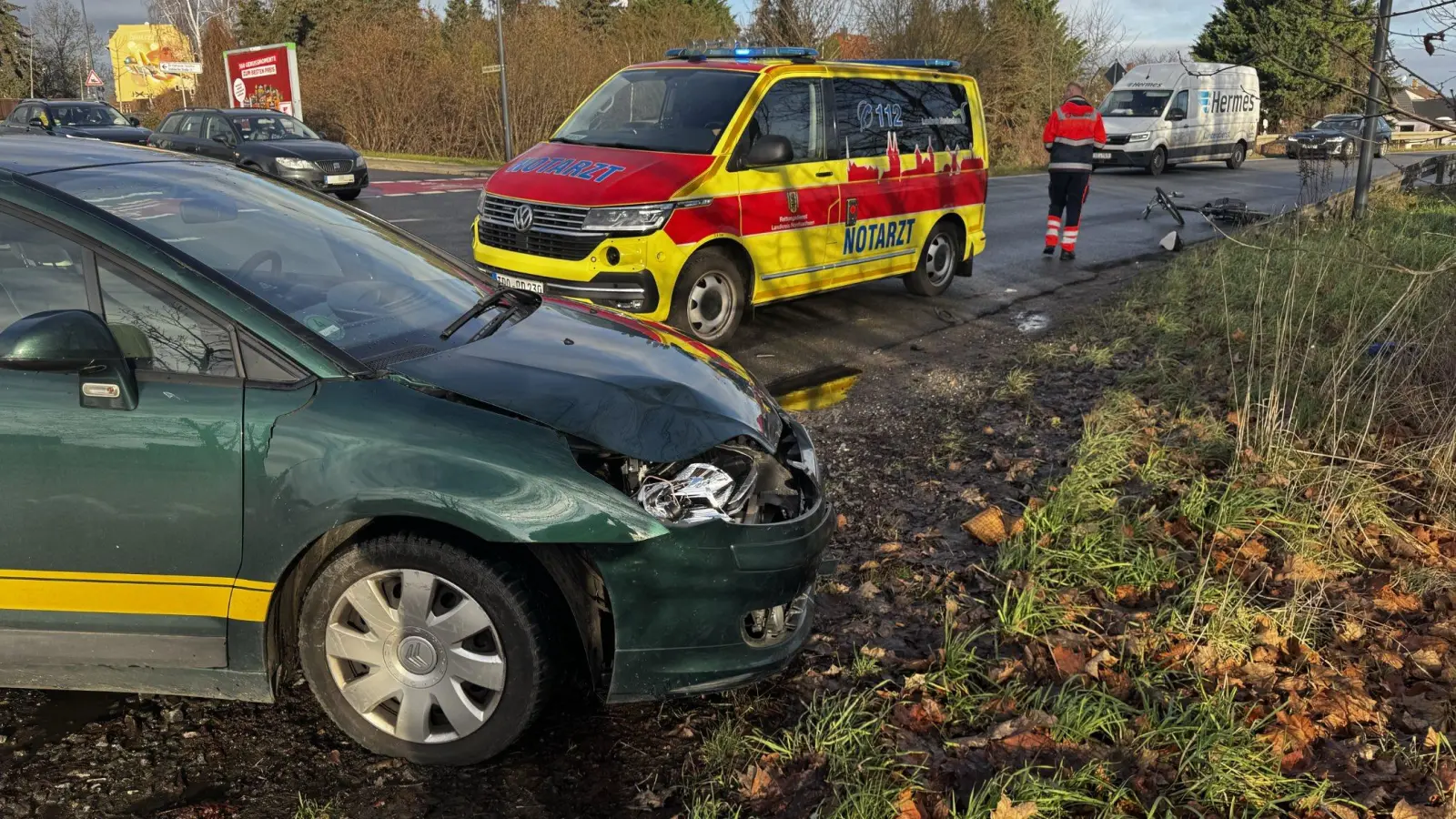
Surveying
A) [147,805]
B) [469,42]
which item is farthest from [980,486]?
[469,42]

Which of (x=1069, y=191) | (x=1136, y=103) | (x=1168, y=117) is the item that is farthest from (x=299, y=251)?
(x=1136, y=103)

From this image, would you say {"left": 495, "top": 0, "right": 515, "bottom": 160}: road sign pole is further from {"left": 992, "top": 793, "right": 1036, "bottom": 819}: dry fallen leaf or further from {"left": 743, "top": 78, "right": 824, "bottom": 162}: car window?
{"left": 992, "top": 793, "right": 1036, "bottom": 819}: dry fallen leaf

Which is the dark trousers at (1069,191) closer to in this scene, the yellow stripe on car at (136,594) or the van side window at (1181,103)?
the yellow stripe on car at (136,594)

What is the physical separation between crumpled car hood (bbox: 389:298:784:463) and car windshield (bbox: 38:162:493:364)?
0.67 ft

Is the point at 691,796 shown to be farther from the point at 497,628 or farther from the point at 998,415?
the point at 998,415

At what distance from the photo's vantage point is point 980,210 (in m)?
10.1

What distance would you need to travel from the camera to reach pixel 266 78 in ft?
106

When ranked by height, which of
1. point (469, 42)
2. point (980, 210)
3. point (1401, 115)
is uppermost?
point (469, 42)

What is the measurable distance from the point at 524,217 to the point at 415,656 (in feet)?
15.8

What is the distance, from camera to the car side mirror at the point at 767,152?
733 cm

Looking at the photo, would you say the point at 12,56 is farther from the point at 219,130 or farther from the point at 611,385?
the point at 611,385

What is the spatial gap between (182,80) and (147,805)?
55.2 metres

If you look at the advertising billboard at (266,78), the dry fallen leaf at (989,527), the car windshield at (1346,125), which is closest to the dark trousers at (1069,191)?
the car windshield at (1346,125)

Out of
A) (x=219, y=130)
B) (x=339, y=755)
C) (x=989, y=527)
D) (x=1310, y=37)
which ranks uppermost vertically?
(x=219, y=130)
